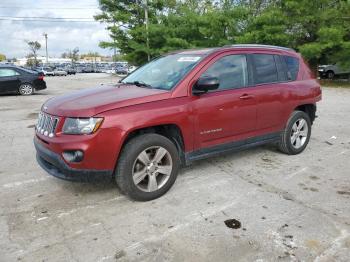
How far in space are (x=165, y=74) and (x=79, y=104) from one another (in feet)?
4.27

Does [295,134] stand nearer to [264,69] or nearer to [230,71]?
[264,69]

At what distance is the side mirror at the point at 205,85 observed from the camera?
4.10 m

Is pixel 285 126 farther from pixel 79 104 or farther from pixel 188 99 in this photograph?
pixel 79 104

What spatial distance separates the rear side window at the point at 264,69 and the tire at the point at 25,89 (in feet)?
43.9

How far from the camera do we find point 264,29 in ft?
69.2

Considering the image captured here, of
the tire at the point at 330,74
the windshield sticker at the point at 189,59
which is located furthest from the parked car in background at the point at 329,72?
the windshield sticker at the point at 189,59

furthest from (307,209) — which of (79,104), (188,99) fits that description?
(79,104)

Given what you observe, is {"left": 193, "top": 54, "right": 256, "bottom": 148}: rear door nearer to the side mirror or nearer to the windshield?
the side mirror

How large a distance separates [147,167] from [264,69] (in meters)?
2.42

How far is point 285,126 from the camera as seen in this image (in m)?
5.55

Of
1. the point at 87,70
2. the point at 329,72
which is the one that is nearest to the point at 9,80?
the point at 329,72

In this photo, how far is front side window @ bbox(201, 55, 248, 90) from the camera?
14.9 ft

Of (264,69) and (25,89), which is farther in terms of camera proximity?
(25,89)

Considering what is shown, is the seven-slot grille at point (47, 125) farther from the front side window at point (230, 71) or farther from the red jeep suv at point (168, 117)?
the front side window at point (230, 71)
